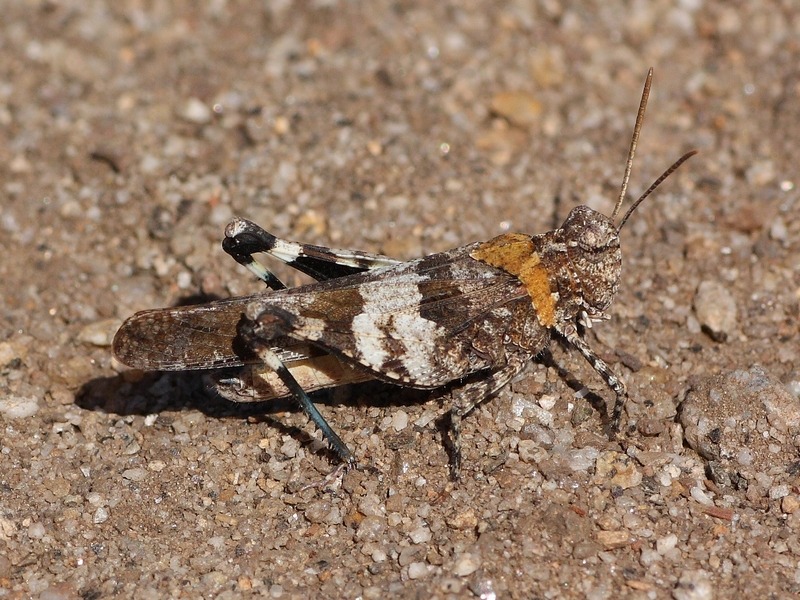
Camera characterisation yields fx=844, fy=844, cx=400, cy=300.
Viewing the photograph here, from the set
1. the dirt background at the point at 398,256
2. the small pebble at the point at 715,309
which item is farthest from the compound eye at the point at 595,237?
the small pebble at the point at 715,309

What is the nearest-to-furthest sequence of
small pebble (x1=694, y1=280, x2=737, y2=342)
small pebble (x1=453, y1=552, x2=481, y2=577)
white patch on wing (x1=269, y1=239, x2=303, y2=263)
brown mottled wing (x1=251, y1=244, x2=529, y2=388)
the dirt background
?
small pebble (x1=453, y1=552, x2=481, y2=577)
the dirt background
brown mottled wing (x1=251, y1=244, x2=529, y2=388)
white patch on wing (x1=269, y1=239, x2=303, y2=263)
small pebble (x1=694, y1=280, x2=737, y2=342)

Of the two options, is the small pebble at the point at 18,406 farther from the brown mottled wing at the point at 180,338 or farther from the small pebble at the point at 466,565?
the small pebble at the point at 466,565

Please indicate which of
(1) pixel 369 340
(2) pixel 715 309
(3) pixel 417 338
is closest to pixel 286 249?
(1) pixel 369 340

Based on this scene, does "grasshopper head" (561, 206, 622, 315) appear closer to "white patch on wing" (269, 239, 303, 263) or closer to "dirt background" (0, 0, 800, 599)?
"dirt background" (0, 0, 800, 599)

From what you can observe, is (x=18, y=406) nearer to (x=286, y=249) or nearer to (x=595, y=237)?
(x=286, y=249)

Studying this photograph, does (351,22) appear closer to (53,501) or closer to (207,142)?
(207,142)

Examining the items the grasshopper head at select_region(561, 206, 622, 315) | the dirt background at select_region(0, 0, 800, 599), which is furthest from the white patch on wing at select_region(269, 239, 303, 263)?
the grasshopper head at select_region(561, 206, 622, 315)
